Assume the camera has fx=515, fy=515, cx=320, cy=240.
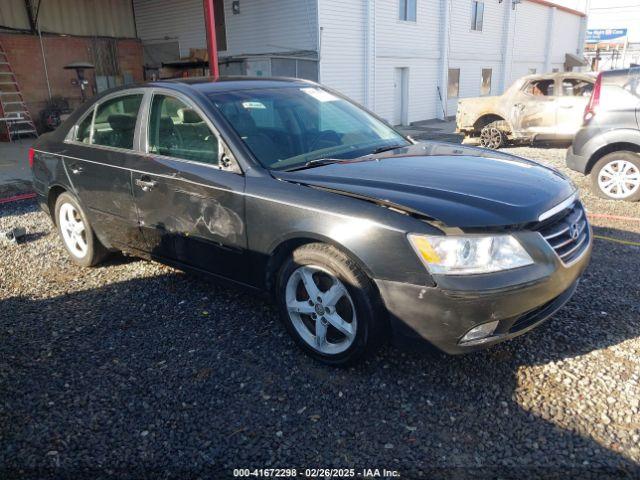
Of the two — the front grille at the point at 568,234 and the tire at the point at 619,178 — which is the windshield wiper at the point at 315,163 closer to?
the front grille at the point at 568,234

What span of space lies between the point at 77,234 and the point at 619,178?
21.2 ft

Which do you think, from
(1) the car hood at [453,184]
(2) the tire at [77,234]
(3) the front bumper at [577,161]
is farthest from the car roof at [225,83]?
(3) the front bumper at [577,161]

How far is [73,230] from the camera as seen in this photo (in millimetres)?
4828

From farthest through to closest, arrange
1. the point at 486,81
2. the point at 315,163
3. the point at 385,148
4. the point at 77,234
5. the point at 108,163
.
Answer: the point at 486,81 → the point at 77,234 → the point at 108,163 → the point at 385,148 → the point at 315,163

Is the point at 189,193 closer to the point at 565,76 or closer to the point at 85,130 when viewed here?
the point at 85,130

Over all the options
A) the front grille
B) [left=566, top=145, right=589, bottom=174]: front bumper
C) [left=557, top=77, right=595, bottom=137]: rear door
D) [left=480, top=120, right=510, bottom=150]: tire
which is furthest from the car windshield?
[left=480, top=120, right=510, bottom=150]: tire

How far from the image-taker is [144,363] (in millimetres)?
3223

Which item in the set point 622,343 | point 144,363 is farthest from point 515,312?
point 144,363

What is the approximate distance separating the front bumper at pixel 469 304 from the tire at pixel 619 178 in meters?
4.71

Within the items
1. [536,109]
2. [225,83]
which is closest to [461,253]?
[225,83]

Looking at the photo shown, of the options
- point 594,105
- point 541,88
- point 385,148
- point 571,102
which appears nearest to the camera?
point 385,148

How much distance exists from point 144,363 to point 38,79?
→ 54.4ft

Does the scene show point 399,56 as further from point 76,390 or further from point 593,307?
point 76,390

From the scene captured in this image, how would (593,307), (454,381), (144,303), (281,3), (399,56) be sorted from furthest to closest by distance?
1. (399,56)
2. (281,3)
3. (144,303)
4. (593,307)
5. (454,381)
